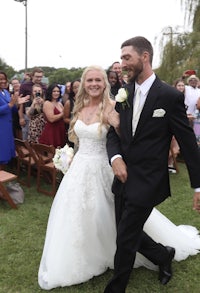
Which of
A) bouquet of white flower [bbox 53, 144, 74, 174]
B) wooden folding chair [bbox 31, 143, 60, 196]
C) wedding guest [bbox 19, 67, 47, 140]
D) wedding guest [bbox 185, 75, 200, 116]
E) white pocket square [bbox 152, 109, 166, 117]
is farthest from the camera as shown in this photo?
wedding guest [bbox 185, 75, 200, 116]

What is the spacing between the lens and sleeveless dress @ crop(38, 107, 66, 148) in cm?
654

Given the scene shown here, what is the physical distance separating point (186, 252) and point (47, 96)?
4.07m

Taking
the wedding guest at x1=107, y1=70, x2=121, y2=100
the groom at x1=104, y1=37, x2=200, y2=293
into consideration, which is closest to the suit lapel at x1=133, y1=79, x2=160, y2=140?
the groom at x1=104, y1=37, x2=200, y2=293

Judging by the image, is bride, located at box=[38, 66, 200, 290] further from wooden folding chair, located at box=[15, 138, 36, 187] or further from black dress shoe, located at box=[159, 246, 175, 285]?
wooden folding chair, located at box=[15, 138, 36, 187]

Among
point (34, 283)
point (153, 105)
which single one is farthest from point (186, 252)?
point (153, 105)

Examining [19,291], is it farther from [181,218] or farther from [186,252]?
[181,218]

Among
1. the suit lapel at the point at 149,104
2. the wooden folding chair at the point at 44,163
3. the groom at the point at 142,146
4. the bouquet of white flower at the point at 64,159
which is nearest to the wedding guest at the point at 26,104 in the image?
the wooden folding chair at the point at 44,163

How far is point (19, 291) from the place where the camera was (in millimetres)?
3223

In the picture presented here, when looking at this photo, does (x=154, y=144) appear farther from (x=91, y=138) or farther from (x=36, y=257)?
(x=36, y=257)

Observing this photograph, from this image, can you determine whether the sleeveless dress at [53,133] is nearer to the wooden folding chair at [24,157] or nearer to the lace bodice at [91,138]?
the wooden folding chair at [24,157]

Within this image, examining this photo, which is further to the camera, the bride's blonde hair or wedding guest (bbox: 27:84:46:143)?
wedding guest (bbox: 27:84:46:143)

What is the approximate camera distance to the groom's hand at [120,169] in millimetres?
2724

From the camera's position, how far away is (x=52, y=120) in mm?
6434

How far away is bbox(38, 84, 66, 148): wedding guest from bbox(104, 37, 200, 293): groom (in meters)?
3.73
